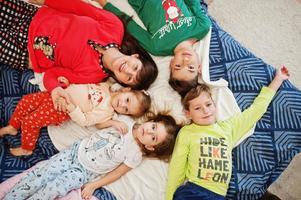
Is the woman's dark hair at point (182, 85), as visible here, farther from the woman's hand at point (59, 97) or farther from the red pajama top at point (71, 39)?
the woman's hand at point (59, 97)

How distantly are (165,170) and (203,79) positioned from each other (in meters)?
0.40

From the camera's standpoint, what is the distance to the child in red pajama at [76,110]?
1.55m

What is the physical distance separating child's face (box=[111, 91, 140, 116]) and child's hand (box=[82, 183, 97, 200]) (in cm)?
32

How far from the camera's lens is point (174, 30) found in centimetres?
169

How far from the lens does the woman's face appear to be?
1.57 meters

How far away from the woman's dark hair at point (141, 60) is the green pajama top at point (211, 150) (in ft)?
0.85

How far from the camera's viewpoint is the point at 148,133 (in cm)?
150

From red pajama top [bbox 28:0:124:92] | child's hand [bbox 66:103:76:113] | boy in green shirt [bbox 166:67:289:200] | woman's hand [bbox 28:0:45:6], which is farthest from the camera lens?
woman's hand [bbox 28:0:45:6]

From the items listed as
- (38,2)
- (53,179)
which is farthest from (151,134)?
(38,2)

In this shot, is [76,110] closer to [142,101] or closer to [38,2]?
[142,101]

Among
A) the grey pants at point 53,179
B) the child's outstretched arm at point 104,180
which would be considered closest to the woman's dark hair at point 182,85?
the child's outstretched arm at point 104,180

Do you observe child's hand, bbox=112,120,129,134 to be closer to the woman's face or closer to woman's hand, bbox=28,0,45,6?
the woman's face

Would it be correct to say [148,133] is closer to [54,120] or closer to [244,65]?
[54,120]

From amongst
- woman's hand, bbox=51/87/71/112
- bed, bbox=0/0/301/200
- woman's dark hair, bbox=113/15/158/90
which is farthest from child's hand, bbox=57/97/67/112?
woman's dark hair, bbox=113/15/158/90
